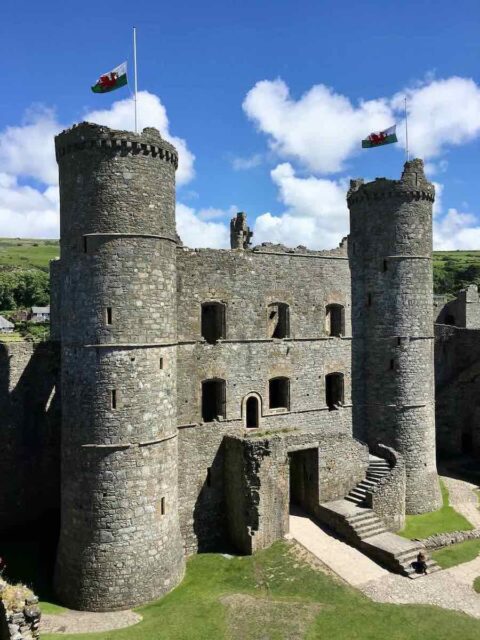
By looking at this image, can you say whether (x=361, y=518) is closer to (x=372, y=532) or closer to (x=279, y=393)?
(x=372, y=532)

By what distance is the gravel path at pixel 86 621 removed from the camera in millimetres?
15727

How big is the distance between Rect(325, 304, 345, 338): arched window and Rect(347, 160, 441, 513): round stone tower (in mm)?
828

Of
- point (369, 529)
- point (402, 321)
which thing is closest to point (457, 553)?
point (369, 529)

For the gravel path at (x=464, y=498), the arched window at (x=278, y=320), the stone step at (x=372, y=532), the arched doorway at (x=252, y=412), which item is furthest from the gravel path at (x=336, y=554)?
the arched window at (x=278, y=320)

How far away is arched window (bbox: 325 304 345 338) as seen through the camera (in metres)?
26.2

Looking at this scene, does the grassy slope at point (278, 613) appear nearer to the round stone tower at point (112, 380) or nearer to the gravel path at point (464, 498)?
the round stone tower at point (112, 380)

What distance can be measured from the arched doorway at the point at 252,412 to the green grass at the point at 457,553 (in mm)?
8717

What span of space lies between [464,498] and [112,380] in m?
19.5

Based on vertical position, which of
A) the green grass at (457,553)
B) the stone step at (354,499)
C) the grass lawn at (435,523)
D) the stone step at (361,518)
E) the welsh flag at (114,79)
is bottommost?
the green grass at (457,553)

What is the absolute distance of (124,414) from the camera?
17.5 meters

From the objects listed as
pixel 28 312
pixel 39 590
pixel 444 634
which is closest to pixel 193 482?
pixel 39 590

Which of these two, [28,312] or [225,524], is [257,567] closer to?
[225,524]

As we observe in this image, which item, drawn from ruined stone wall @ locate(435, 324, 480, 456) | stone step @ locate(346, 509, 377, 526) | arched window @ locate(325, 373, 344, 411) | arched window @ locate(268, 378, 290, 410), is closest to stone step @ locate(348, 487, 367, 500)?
stone step @ locate(346, 509, 377, 526)

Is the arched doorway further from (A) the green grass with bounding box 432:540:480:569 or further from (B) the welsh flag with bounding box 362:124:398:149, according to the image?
(B) the welsh flag with bounding box 362:124:398:149
